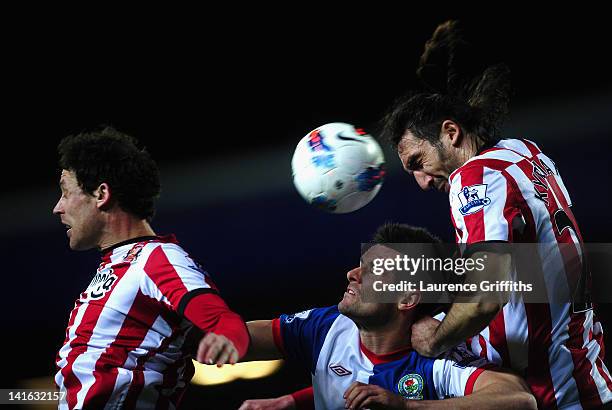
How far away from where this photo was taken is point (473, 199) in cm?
242

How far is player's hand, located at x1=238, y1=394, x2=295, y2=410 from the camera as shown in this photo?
2709 millimetres

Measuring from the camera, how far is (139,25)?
6547mm

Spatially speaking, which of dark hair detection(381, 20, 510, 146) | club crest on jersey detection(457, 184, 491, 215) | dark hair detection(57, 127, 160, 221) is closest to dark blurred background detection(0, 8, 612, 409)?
dark hair detection(381, 20, 510, 146)

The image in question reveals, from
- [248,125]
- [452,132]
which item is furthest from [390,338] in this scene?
[248,125]

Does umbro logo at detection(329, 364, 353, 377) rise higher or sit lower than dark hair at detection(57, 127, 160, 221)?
lower

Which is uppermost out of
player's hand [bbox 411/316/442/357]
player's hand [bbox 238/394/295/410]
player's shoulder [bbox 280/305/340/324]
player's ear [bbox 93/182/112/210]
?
player's ear [bbox 93/182/112/210]

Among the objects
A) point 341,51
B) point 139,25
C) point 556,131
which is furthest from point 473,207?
point 139,25

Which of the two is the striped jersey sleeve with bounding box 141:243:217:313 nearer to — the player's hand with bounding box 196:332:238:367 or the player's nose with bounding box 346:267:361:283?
the player's hand with bounding box 196:332:238:367

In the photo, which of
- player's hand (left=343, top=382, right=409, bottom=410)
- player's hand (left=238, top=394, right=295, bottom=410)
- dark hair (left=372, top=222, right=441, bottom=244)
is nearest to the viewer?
player's hand (left=343, top=382, right=409, bottom=410)

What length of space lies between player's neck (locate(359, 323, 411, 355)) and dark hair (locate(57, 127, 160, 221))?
95cm

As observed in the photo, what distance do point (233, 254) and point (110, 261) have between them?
3392 mm

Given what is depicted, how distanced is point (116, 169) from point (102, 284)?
1.63 feet

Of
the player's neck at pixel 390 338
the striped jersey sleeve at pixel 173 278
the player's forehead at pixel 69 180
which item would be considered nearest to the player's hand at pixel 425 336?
the player's neck at pixel 390 338

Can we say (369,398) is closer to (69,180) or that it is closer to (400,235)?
(400,235)
